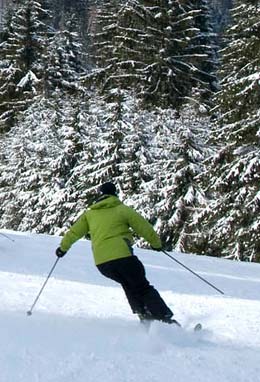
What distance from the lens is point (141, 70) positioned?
103 ft

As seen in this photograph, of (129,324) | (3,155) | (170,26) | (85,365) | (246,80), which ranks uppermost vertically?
(170,26)

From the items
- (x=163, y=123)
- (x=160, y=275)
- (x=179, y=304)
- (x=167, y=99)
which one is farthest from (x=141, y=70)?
(x=179, y=304)

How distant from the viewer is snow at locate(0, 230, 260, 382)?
5.02 meters

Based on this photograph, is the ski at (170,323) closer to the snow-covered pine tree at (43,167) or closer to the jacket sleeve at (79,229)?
the jacket sleeve at (79,229)

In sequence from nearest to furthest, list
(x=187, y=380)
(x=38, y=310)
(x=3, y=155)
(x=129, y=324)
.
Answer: (x=187, y=380)
(x=129, y=324)
(x=38, y=310)
(x=3, y=155)

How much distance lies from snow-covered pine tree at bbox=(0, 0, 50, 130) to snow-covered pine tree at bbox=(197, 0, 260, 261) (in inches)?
868

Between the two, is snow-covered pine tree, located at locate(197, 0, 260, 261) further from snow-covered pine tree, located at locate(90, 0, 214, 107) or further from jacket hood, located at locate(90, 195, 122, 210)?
jacket hood, located at locate(90, 195, 122, 210)

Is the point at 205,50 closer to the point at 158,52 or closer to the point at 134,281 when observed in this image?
the point at 158,52

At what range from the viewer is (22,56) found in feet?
138

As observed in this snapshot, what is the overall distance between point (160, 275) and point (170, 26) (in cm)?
2303

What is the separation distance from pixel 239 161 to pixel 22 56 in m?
26.2

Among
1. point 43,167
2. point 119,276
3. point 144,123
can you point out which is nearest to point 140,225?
point 119,276

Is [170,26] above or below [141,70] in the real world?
above

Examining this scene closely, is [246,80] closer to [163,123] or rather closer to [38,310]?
[163,123]
